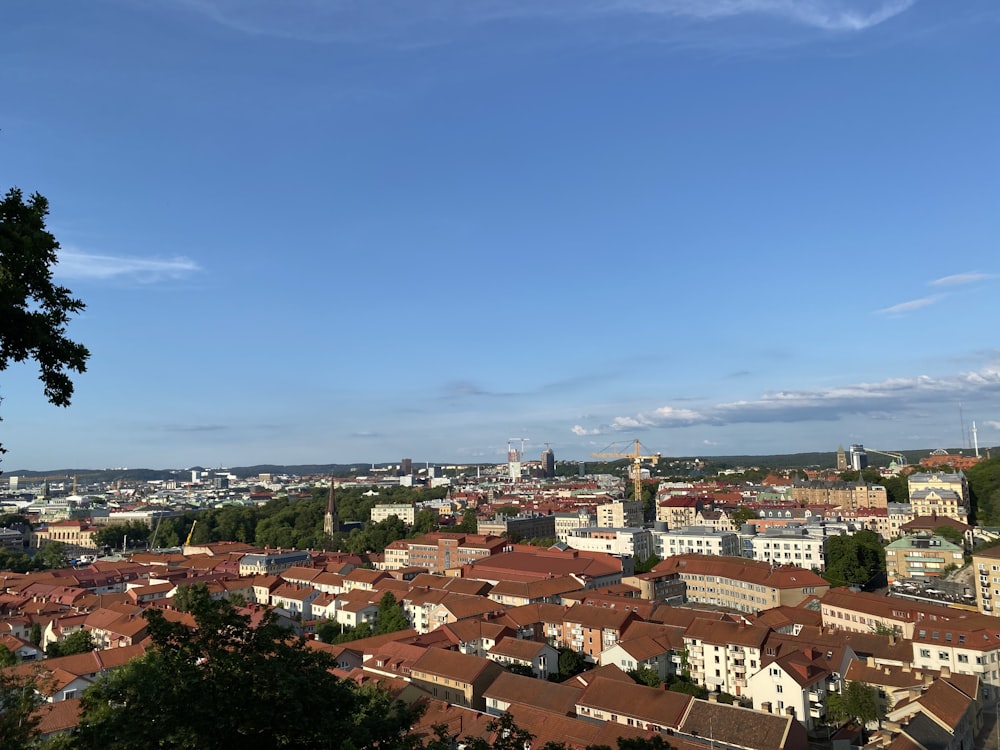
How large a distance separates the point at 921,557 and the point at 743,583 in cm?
1525

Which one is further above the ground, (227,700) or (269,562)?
(227,700)

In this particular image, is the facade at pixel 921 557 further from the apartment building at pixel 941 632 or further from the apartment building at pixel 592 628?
the apartment building at pixel 592 628

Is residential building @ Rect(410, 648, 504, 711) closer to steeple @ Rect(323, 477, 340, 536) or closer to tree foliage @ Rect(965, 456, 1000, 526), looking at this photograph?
steeple @ Rect(323, 477, 340, 536)

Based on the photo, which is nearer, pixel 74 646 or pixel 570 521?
pixel 74 646

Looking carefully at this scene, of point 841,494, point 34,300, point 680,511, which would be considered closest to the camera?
point 34,300

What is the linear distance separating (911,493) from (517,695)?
63.1 meters

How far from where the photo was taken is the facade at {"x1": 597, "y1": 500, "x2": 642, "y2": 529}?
80375 mm

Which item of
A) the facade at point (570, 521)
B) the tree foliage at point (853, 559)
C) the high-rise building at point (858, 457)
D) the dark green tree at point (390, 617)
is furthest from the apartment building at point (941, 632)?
the high-rise building at point (858, 457)

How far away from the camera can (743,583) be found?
4572 centimetres

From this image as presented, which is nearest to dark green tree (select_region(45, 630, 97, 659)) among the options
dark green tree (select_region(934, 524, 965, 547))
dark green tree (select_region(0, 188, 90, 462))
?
dark green tree (select_region(0, 188, 90, 462))

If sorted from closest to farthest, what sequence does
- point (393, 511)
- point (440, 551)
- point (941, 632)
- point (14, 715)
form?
point (14, 715), point (941, 632), point (440, 551), point (393, 511)

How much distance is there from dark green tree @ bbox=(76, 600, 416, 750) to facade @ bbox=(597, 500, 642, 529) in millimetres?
73391

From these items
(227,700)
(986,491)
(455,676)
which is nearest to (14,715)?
(227,700)

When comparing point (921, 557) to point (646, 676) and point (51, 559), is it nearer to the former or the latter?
point (646, 676)
